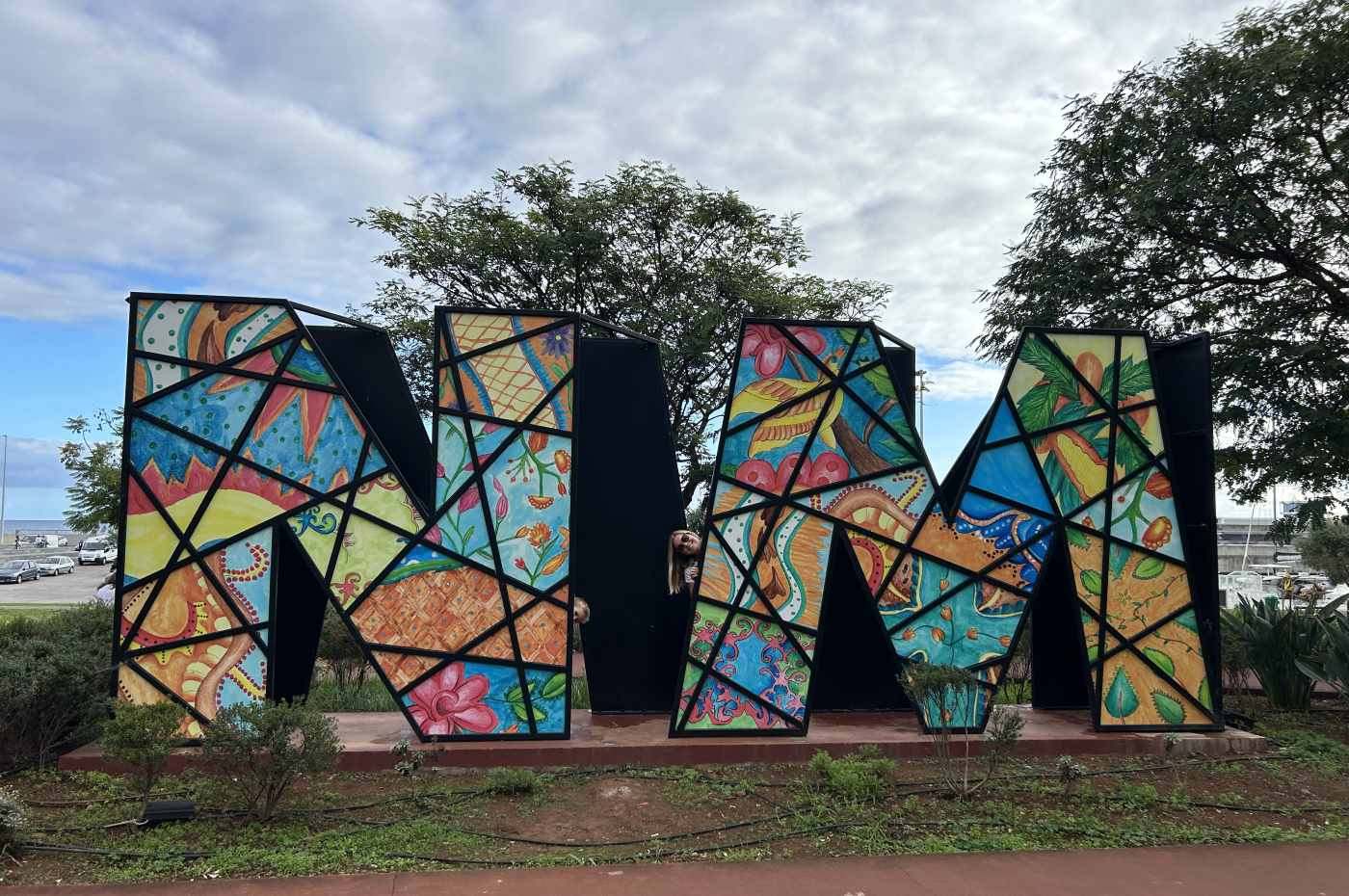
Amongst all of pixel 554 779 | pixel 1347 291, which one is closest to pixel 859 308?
pixel 1347 291

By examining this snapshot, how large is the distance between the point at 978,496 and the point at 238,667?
24.3ft

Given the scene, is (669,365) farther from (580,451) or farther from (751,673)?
(751,673)

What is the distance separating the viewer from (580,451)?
9242 millimetres

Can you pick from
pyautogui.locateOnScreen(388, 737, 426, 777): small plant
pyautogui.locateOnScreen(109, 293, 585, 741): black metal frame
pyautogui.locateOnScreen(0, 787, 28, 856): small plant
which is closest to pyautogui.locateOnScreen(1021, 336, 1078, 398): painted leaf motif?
pyautogui.locateOnScreen(109, 293, 585, 741): black metal frame

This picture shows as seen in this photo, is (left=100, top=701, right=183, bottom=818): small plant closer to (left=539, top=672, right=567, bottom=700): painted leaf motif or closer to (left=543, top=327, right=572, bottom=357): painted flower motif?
(left=539, top=672, right=567, bottom=700): painted leaf motif

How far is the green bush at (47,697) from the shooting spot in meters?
7.17

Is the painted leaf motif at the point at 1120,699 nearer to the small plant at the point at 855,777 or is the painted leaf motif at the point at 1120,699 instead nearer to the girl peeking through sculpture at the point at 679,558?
the small plant at the point at 855,777

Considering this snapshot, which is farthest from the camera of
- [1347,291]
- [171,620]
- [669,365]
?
[669,365]

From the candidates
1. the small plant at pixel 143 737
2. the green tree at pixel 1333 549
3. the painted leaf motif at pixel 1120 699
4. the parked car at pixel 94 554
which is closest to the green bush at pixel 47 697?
the small plant at pixel 143 737

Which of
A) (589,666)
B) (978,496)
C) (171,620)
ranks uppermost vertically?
(978,496)

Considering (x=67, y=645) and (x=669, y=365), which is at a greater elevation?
(x=669, y=365)

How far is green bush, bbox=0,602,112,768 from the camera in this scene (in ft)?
23.5

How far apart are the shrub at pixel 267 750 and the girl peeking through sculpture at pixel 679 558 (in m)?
3.84

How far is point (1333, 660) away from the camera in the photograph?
9391 millimetres
